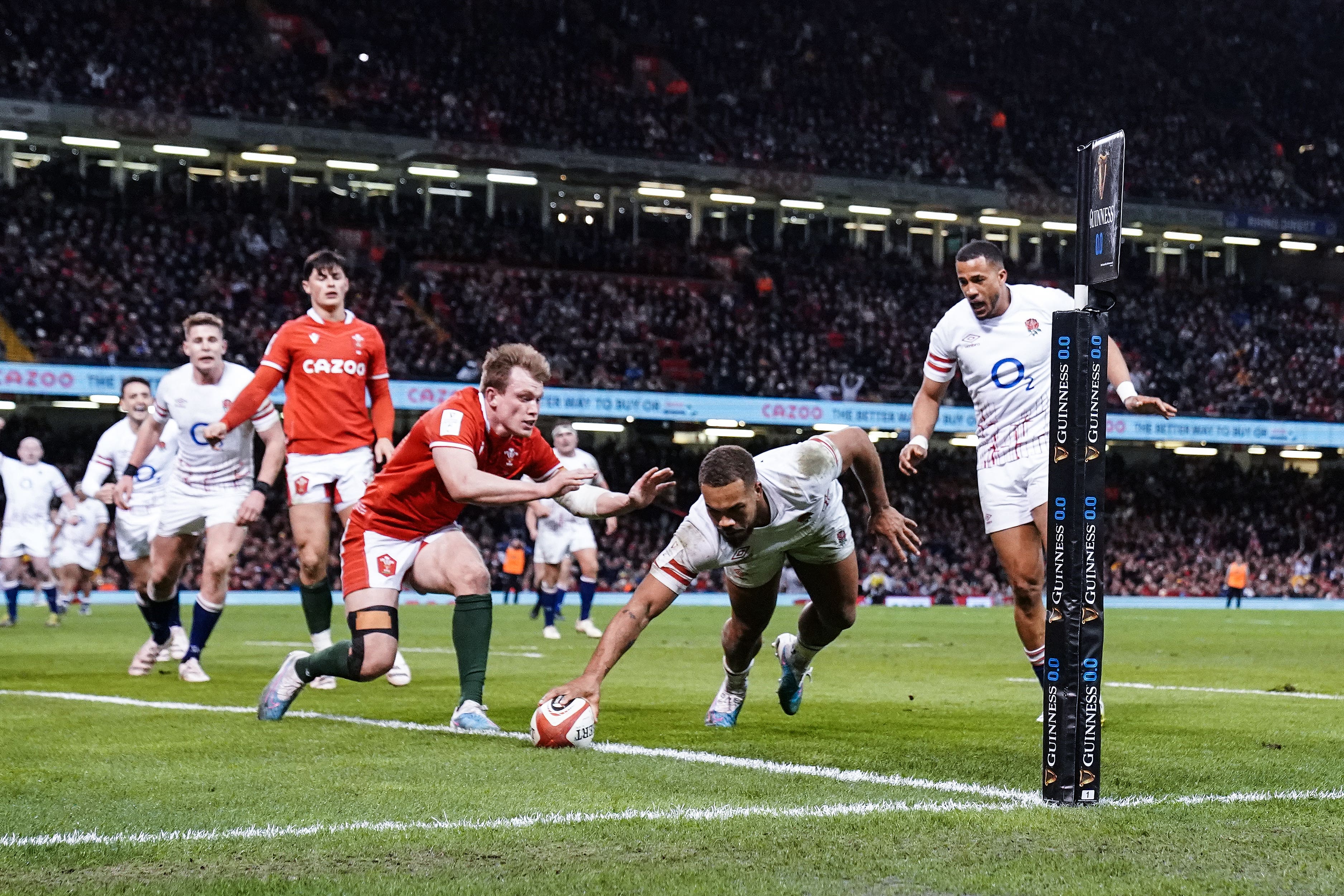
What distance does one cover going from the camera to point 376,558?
7.50 meters

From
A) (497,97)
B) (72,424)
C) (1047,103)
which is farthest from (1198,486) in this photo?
(72,424)

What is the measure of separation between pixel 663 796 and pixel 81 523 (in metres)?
18.3

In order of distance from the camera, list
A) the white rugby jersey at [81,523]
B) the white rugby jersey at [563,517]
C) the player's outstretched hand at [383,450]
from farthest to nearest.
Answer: the white rugby jersey at [81,523]
the white rugby jersey at [563,517]
the player's outstretched hand at [383,450]

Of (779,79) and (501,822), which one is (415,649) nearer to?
(501,822)

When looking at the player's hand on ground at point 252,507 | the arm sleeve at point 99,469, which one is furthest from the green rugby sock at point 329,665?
the arm sleeve at point 99,469

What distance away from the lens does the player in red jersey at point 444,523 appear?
7.01 m

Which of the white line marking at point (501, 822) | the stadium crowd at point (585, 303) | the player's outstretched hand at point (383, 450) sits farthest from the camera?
the stadium crowd at point (585, 303)

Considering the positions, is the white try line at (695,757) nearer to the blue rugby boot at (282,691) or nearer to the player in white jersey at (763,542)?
the blue rugby boot at (282,691)

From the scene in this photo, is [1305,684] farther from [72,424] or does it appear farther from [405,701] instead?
[72,424]

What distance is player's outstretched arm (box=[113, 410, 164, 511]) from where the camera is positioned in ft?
35.7

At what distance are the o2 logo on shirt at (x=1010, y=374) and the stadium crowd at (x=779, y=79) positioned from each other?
1264 inches

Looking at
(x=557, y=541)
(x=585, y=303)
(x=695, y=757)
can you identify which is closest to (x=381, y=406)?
(x=695, y=757)

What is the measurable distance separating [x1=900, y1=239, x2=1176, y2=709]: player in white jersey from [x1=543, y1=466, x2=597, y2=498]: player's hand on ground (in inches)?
81.3

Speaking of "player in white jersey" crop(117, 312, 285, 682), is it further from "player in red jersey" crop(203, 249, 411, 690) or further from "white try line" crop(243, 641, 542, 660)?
"white try line" crop(243, 641, 542, 660)
